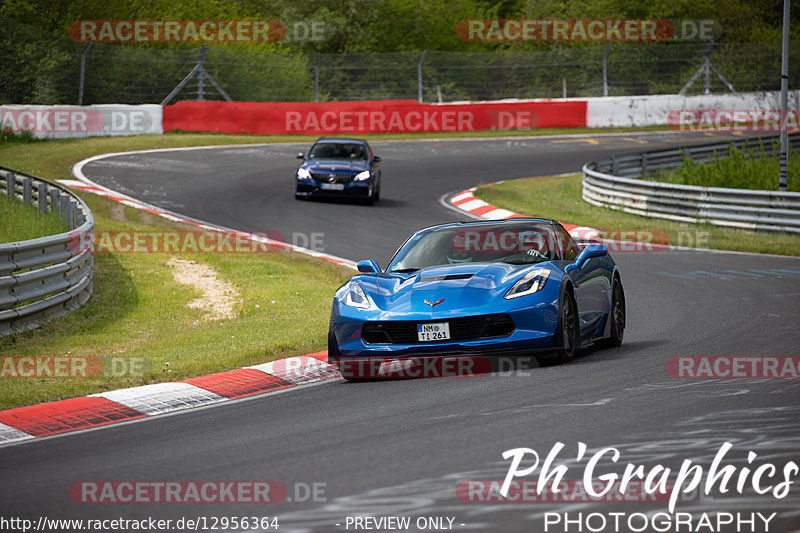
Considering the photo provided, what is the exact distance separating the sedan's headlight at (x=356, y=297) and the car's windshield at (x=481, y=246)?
2.11 ft

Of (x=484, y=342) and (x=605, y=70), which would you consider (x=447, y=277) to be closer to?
(x=484, y=342)

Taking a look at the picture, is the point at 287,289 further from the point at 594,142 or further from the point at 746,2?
the point at 746,2

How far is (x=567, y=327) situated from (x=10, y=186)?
527 inches

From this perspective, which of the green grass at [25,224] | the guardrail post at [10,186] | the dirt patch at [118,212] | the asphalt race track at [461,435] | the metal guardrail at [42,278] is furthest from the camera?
the dirt patch at [118,212]

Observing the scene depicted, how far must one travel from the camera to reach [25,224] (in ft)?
52.8

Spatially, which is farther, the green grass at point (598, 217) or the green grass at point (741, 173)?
the green grass at point (741, 173)

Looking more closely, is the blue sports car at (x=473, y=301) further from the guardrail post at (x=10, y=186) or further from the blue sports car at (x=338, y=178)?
the blue sports car at (x=338, y=178)

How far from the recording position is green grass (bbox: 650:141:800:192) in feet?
80.1

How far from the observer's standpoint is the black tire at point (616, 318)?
10.4 metres

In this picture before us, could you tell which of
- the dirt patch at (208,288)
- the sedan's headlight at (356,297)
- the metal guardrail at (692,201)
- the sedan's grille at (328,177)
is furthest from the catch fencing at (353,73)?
the sedan's headlight at (356,297)

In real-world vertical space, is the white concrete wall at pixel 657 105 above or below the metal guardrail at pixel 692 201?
above

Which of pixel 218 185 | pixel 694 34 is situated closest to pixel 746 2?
pixel 694 34

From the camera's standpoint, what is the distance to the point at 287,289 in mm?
14805

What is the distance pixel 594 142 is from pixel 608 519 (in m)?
33.5
